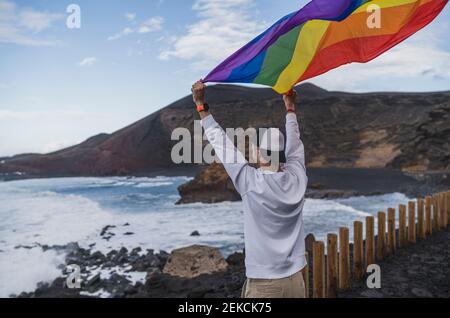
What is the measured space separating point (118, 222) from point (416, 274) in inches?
613

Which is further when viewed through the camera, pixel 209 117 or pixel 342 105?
pixel 342 105

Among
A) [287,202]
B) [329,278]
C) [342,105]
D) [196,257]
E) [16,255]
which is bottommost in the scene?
[16,255]

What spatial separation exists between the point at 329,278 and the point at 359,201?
16.9m

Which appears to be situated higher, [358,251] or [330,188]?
[358,251]

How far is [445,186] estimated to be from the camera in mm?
23000

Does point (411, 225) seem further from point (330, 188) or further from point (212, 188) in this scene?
point (330, 188)

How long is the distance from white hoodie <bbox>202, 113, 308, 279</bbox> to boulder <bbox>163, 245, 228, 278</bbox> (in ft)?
20.3

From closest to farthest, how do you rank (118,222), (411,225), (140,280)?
(411,225)
(140,280)
(118,222)

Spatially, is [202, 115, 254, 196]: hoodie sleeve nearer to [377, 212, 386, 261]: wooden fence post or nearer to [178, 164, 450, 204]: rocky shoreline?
[377, 212, 386, 261]: wooden fence post

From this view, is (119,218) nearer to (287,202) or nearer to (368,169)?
(287,202)

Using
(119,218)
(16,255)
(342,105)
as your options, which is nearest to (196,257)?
(16,255)

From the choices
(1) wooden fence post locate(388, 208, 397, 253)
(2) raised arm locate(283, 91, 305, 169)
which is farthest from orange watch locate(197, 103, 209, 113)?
(1) wooden fence post locate(388, 208, 397, 253)

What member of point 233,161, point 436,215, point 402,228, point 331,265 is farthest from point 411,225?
point 233,161

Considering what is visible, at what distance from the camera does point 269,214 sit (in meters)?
Result: 2.35
